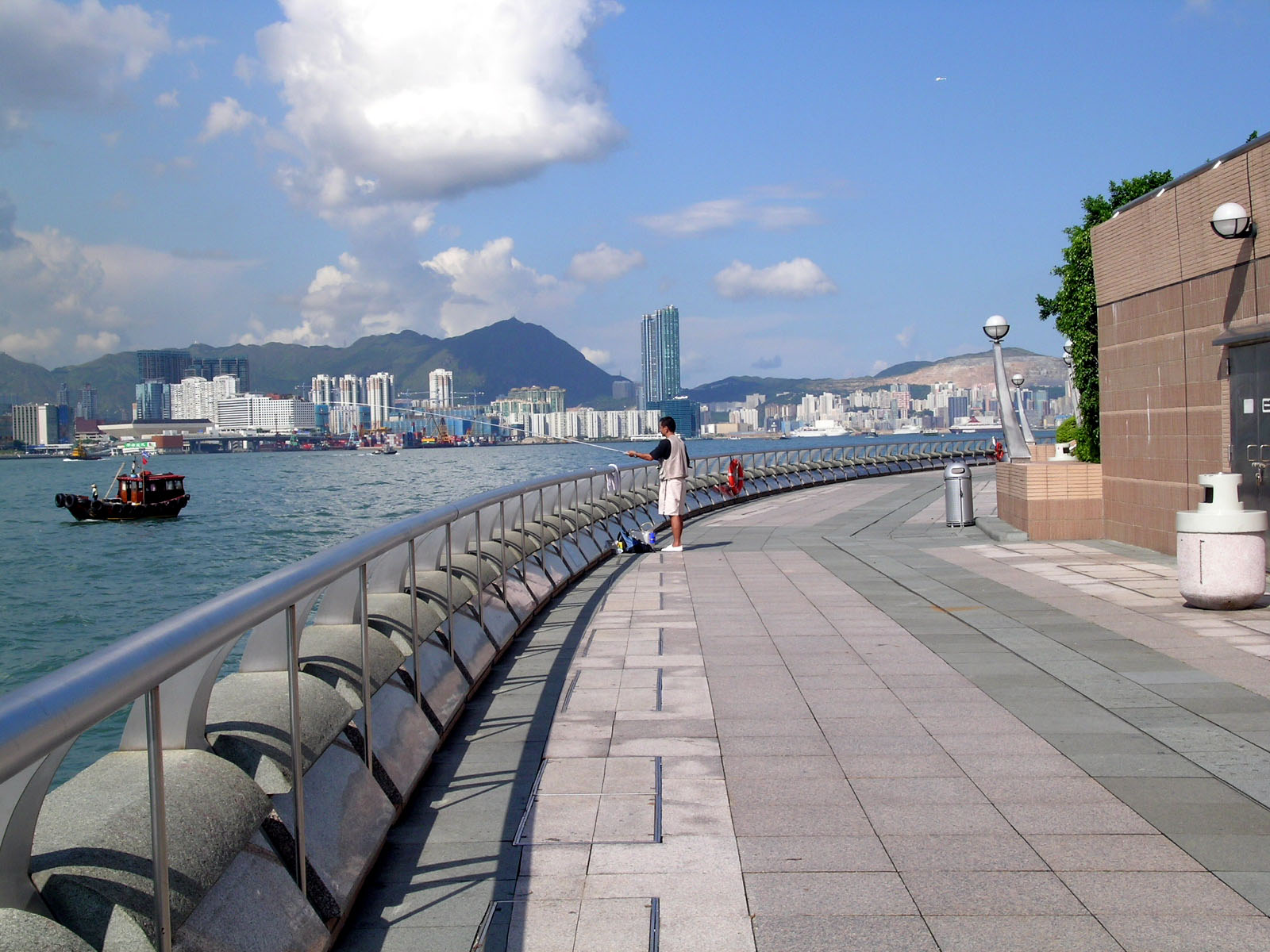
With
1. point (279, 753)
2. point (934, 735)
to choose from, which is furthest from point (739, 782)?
point (279, 753)

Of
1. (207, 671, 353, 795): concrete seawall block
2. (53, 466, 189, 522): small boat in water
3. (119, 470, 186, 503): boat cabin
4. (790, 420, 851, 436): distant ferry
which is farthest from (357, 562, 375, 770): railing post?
(790, 420, 851, 436): distant ferry

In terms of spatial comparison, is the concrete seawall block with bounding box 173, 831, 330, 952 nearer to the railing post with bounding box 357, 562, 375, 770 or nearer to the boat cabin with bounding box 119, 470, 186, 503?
the railing post with bounding box 357, 562, 375, 770

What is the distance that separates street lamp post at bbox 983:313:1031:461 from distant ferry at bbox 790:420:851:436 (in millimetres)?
162771

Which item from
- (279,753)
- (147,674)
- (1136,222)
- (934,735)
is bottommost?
(934,735)

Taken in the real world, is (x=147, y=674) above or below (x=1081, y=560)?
above

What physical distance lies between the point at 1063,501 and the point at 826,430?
174919 millimetres

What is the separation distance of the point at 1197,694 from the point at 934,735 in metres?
1.76

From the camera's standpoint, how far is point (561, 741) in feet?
19.2

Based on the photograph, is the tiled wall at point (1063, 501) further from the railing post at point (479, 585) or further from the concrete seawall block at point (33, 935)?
the concrete seawall block at point (33, 935)

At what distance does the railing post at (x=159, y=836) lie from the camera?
241 cm

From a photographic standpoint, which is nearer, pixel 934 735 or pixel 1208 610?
pixel 934 735

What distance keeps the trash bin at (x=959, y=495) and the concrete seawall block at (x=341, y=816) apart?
49.7 ft

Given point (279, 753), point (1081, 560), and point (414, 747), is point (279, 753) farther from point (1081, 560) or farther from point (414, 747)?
point (1081, 560)

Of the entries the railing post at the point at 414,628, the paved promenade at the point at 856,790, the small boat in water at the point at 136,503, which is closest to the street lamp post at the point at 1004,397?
the paved promenade at the point at 856,790
